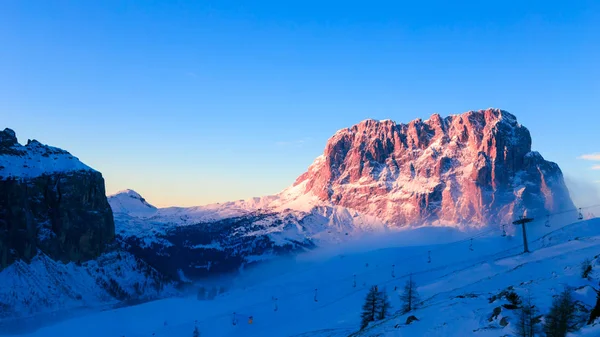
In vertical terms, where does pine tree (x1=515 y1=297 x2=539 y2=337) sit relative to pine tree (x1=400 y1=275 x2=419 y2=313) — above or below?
above

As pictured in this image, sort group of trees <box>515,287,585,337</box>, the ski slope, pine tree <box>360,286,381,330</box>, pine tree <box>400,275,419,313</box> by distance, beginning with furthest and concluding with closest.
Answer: pine tree <box>360,286,381,330</box>
pine tree <box>400,275,419,313</box>
the ski slope
group of trees <box>515,287,585,337</box>

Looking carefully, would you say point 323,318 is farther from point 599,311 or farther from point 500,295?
point 599,311

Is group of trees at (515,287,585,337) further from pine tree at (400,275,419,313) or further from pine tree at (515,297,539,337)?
pine tree at (400,275,419,313)

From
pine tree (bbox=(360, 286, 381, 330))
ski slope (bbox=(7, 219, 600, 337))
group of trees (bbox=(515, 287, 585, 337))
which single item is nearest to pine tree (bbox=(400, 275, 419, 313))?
ski slope (bbox=(7, 219, 600, 337))

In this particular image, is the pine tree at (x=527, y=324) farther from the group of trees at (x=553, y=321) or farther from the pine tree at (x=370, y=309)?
the pine tree at (x=370, y=309)

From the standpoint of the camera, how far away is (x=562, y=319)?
49656 mm

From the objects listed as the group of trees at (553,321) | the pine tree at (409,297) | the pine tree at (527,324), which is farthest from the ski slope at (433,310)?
the pine tree at (409,297)

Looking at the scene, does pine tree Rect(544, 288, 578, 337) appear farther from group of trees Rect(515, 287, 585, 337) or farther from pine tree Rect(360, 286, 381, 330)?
pine tree Rect(360, 286, 381, 330)

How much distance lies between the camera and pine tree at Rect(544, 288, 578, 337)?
49.0 metres

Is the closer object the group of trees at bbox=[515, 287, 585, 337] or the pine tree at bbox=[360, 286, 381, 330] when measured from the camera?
the group of trees at bbox=[515, 287, 585, 337]

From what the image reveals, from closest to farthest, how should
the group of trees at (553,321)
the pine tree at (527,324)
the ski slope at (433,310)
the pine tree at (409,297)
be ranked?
1. the group of trees at (553,321)
2. the pine tree at (527,324)
3. the ski slope at (433,310)
4. the pine tree at (409,297)

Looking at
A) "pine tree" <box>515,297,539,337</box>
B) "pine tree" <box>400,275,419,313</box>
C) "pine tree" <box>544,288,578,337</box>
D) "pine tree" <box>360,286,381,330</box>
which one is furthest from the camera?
"pine tree" <box>360,286,381,330</box>

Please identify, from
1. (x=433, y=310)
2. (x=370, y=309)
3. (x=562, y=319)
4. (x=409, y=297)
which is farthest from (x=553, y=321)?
(x=370, y=309)

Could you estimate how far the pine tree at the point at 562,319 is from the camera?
4898cm
